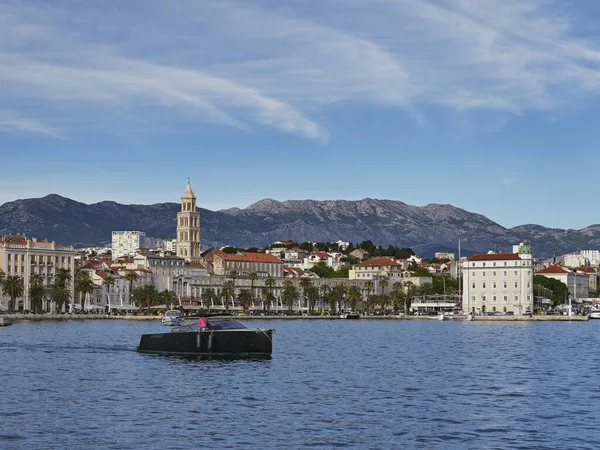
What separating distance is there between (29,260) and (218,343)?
418 ft

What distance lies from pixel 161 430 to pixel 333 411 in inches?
286

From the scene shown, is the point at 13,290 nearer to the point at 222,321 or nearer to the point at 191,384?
the point at 222,321

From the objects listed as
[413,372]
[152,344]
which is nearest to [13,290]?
[152,344]

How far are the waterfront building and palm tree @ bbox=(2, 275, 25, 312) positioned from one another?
3.07 m

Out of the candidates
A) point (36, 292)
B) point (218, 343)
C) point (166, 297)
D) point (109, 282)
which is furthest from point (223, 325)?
point (166, 297)

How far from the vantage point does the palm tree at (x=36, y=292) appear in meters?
162

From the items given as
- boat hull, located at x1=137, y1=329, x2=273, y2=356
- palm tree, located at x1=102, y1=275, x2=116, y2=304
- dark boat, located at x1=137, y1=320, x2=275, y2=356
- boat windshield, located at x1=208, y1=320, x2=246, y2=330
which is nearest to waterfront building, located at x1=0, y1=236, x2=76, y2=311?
palm tree, located at x1=102, y1=275, x2=116, y2=304

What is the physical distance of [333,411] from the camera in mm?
37094

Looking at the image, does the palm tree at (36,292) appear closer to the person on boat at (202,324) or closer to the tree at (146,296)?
the tree at (146,296)

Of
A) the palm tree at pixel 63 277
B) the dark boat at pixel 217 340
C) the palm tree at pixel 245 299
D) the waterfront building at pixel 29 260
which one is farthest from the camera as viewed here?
the palm tree at pixel 245 299

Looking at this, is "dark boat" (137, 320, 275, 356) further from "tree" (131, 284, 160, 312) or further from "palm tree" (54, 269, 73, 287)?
"tree" (131, 284, 160, 312)

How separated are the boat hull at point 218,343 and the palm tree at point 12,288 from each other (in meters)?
108

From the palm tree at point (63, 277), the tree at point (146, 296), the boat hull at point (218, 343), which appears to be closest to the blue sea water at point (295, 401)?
the boat hull at point (218, 343)

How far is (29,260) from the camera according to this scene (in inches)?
7096
